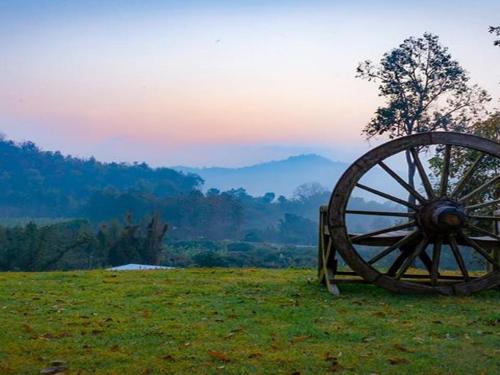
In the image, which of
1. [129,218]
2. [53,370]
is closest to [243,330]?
[53,370]

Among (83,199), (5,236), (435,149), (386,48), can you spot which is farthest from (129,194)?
(435,149)

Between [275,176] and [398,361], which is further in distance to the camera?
[275,176]

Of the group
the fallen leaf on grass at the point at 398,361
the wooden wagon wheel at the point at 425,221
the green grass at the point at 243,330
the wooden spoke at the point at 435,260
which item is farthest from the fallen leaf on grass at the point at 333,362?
the wooden spoke at the point at 435,260

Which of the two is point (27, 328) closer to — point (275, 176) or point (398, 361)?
point (398, 361)

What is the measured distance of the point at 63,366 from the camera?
16.9 ft

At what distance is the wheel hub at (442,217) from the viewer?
8.74 metres

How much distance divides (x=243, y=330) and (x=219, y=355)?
3.49ft

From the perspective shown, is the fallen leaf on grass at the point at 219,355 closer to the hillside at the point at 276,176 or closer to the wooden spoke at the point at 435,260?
the wooden spoke at the point at 435,260

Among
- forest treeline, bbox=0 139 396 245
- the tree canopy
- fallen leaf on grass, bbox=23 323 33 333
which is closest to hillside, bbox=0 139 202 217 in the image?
forest treeline, bbox=0 139 396 245

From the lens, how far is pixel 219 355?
5441 mm

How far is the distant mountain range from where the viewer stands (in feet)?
555

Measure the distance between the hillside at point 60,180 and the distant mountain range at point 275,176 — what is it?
64535 millimetres

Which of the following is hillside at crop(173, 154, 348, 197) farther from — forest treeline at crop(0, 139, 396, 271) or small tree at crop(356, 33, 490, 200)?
small tree at crop(356, 33, 490, 200)

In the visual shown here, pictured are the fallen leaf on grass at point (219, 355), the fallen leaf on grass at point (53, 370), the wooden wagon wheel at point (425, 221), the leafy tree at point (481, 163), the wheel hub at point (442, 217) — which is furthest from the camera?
the leafy tree at point (481, 163)
